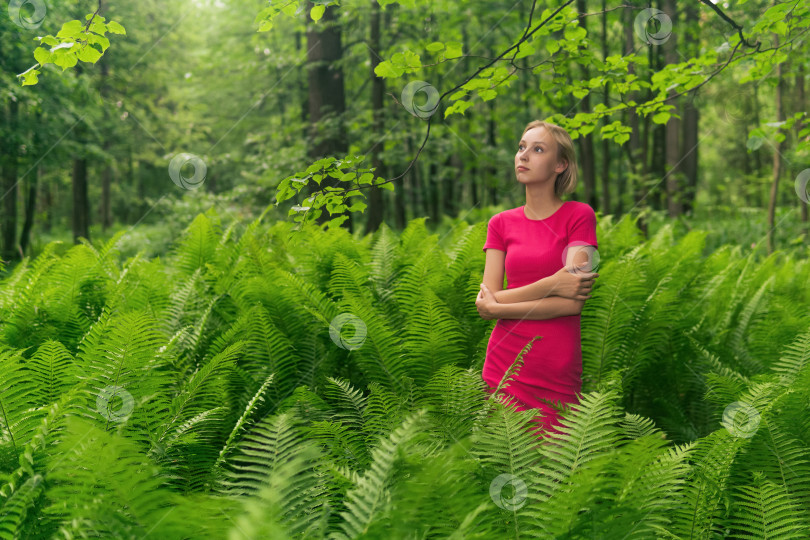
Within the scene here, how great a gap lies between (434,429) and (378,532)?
2.19 feet

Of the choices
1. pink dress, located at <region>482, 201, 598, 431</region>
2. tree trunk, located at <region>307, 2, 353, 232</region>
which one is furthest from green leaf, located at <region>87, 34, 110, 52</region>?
tree trunk, located at <region>307, 2, 353, 232</region>

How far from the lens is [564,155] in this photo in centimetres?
219

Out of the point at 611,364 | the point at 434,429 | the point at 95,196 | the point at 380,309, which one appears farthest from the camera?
the point at 95,196

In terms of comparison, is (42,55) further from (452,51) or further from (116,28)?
(452,51)

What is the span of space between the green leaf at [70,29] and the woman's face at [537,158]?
67.0 inches

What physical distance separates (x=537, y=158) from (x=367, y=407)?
1.16m

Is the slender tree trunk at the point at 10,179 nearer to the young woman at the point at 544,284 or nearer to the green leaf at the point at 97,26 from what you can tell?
the green leaf at the point at 97,26

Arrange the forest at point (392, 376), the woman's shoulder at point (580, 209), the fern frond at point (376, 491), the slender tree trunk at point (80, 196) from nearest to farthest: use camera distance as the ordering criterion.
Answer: the fern frond at point (376, 491) → the forest at point (392, 376) → the woman's shoulder at point (580, 209) → the slender tree trunk at point (80, 196)

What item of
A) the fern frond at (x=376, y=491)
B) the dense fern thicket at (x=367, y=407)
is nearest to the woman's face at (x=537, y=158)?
the dense fern thicket at (x=367, y=407)

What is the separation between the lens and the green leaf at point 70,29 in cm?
193

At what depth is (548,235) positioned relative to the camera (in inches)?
82.5

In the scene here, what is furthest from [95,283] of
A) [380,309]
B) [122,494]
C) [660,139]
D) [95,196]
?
[95,196]

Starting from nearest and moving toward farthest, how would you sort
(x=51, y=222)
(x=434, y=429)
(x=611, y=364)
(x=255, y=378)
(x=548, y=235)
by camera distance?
(x=434, y=429) → (x=548, y=235) → (x=255, y=378) → (x=611, y=364) → (x=51, y=222)

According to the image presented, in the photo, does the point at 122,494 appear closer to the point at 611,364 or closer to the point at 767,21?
the point at 611,364
